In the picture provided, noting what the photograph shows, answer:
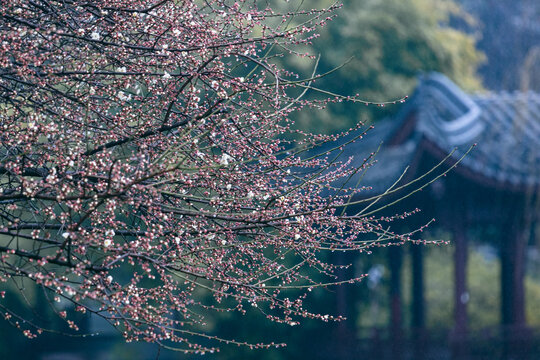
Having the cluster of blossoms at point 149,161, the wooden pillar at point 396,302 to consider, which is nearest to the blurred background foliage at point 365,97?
the wooden pillar at point 396,302

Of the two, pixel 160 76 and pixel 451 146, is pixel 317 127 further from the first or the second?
pixel 160 76

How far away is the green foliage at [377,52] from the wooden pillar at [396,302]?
133 inches

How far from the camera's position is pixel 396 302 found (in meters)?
12.6

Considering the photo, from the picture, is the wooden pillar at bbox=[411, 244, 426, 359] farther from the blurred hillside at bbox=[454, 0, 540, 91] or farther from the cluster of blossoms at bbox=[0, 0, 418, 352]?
the blurred hillside at bbox=[454, 0, 540, 91]

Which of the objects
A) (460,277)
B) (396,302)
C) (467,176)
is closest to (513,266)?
(460,277)

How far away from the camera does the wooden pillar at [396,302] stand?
11.2m

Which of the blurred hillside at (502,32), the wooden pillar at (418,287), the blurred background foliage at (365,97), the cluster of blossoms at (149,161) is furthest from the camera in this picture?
the blurred hillside at (502,32)

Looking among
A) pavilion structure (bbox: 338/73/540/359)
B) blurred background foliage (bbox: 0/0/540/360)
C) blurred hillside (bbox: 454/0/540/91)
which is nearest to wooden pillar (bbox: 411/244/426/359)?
blurred background foliage (bbox: 0/0/540/360)

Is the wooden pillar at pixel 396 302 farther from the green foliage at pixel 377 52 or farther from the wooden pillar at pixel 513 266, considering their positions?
the green foliage at pixel 377 52

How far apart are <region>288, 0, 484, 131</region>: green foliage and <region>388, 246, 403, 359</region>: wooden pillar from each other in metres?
3.37

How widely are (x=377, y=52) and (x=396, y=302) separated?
258 inches

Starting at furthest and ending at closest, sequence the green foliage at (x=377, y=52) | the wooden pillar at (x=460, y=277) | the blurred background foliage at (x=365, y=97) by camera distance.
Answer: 1. the green foliage at (x=377, y=52)
2. the blurred background foliage at (x=365, y=97)
3. the wooden pillar at (x=460, y=277)

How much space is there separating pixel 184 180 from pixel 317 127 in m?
11.4

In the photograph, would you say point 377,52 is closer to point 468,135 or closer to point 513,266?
point 468,135
